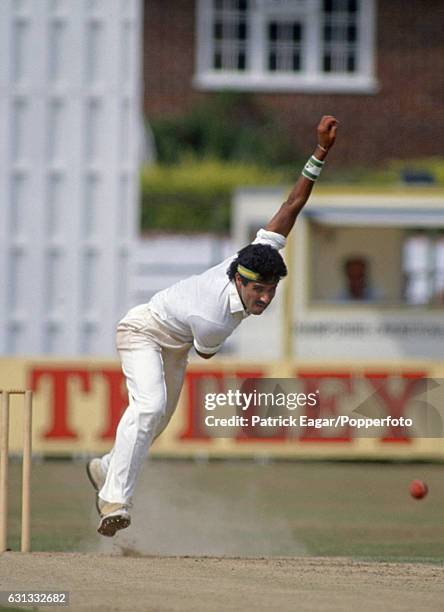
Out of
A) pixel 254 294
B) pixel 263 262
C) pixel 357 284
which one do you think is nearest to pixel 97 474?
pixel 254 294

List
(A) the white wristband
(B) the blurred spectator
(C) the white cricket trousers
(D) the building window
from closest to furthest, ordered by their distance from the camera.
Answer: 1. (C) the white cricket trousers
2. (A) the white wristband
3. (B) the blurred spectator
4. (D) the building window

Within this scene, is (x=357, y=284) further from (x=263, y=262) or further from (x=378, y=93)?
(x=378, y=93)

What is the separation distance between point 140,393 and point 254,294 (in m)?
0.79

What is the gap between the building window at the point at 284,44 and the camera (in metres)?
26.2

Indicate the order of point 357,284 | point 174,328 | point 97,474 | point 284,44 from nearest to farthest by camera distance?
1. point 174,328
2. point 97,474
3. point 357,284
4. point 284,44

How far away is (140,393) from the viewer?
8125mm

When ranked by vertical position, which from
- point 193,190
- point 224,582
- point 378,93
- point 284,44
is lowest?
point 224,582

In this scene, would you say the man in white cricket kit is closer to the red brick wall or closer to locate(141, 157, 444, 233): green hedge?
locate(141, 157, 444, 233): green hedge

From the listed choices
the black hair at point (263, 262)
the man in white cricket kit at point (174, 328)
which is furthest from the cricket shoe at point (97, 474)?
the black hair at point (263, 262)

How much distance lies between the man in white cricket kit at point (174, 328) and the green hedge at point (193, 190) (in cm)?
1355

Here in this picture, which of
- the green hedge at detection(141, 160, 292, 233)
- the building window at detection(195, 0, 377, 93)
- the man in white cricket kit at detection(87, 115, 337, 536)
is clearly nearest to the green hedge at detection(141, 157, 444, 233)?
the green hedge at detection(141, 160, 292, 233)

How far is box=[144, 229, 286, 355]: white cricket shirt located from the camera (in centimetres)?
796

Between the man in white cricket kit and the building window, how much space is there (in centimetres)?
1838

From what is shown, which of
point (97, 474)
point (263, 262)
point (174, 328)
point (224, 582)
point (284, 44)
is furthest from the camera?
point (284, 44)
